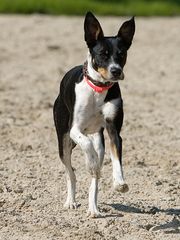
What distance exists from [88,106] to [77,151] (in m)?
2.69

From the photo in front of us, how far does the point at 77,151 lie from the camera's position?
1060 cm

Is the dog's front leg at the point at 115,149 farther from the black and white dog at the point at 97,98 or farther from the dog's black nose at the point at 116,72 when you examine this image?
the dog's black nose at the point at 116,72

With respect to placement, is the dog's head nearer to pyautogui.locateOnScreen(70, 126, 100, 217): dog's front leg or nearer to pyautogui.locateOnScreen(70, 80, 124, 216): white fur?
pyautogui.locateOnScreen(70, 80, 124, 216): white fur

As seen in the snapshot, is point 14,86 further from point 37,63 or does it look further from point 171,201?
point 171,201

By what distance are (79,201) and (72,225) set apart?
0.89 m

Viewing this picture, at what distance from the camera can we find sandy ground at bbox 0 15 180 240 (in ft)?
25.4

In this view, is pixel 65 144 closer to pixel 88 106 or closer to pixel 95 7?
pixel 88 106

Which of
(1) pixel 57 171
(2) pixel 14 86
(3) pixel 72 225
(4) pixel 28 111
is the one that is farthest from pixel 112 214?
(2) pixel 14 86

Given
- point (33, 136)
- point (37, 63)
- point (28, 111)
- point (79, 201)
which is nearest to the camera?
point (79, 201)

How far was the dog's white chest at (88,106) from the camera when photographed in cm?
793

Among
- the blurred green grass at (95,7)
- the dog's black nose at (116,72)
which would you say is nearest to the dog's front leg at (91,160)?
the dog's black nose at (116,72)

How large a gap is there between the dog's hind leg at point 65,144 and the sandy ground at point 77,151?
0.52 ft

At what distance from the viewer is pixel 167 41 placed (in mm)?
20891

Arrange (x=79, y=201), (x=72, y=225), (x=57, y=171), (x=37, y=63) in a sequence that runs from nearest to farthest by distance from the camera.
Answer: (x=72, y=225)
(x=79, y=201)
(x=57, y=171)
(x=37, y=63)
